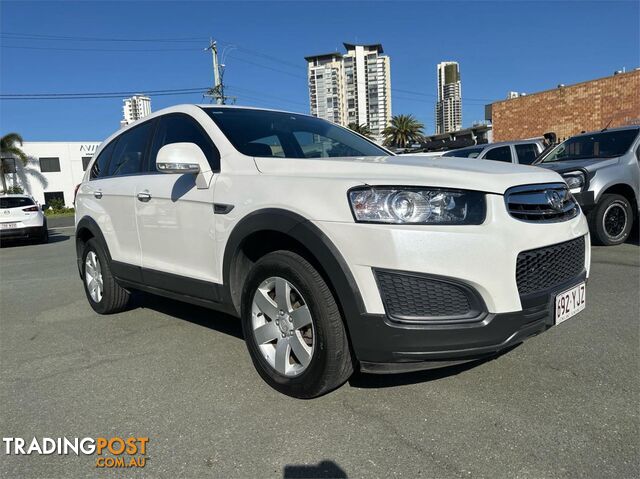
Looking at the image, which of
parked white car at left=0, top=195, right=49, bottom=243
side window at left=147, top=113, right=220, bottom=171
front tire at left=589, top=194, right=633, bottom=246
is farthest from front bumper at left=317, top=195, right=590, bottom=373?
parked white car at left=0, top=195, right=49, bottom=243

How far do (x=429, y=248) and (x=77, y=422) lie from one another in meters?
2.08

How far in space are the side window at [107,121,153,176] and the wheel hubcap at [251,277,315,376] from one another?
191cm

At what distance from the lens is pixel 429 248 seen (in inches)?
87.0

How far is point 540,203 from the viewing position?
256 centimetres

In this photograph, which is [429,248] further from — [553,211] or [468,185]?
[553,211]

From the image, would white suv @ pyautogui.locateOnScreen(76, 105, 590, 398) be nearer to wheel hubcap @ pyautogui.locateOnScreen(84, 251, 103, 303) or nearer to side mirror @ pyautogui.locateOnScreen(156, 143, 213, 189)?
side mirror @ pyautogui.locateOnScreen(156, 143, 213, 189)

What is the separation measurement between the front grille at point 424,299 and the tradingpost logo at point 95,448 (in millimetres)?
1367

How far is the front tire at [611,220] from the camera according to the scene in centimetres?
677

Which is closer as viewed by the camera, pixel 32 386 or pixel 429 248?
pixel 429 248

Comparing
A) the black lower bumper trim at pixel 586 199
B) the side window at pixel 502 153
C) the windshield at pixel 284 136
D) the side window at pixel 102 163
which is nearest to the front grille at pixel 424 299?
the windshield at pixel 284 136

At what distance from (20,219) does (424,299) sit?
13062 millimetres

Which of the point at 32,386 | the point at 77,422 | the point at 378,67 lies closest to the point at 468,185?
the point at 77,422

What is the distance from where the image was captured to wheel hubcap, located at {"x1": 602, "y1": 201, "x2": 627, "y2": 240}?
22.6 feet

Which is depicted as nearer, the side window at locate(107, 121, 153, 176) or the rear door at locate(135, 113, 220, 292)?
the rear door at locate(135, 113, 220, 292)
